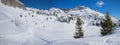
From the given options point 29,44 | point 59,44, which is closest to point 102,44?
point 59,44

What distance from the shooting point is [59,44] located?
27031 mm

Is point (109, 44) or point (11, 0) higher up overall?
point (11, 0)

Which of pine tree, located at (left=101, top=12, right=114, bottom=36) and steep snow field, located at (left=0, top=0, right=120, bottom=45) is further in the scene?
pine tree, located at (left=101, top=12, right=114, bottom=36)

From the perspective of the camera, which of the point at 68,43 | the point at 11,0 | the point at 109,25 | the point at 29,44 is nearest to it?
the point at 68,43

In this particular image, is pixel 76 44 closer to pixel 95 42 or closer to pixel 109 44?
pixel 95 42

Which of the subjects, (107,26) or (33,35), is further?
(33,35)

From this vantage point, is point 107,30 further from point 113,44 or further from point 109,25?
point 113,44

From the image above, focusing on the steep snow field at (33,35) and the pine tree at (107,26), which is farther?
the pine tree at (107,26)

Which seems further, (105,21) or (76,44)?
(105,21)

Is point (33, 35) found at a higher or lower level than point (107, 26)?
lower

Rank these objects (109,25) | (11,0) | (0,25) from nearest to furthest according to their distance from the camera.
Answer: (109,25) < (0,25) < (11,0)

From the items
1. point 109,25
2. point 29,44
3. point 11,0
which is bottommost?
point 29,44

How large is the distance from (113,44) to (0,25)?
4854cm

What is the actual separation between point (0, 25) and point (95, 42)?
46005 mm
